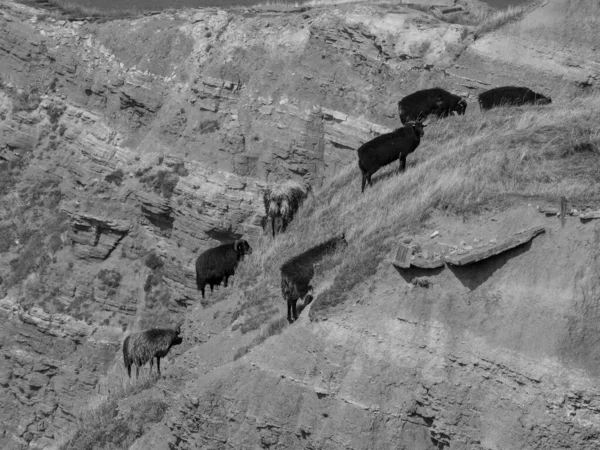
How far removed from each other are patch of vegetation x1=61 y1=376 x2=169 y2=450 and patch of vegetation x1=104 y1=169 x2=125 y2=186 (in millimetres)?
14672

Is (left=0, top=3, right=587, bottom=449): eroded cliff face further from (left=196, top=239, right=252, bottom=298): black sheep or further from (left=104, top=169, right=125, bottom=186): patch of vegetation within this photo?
(left=196, top=239, right=252, bottom=298): black sheep

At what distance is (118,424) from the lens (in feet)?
85.6

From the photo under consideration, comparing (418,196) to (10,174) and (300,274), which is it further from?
(10,174)

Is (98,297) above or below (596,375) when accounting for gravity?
below

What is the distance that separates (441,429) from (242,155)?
69.8ft

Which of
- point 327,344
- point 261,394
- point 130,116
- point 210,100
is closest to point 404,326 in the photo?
point 327,344

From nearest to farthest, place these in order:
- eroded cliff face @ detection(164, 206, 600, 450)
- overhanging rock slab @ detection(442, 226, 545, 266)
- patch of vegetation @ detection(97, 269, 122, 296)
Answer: eroded cliff face @ detection(164, 206, 600, 450)
overhanging rock slab @ detection(442, 226, 545, 266)
patch of vegetation @ detection(97, 269, 122, 296)

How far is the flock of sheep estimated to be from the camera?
95.7 feet

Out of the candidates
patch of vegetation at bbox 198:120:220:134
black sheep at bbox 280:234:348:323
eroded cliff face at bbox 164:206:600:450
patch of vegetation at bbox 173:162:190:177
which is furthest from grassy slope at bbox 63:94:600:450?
patch of vegetation at bbox 198:120:220:134

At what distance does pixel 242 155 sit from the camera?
39.4m

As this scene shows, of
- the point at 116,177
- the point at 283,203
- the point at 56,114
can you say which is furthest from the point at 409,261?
the point at 56,114

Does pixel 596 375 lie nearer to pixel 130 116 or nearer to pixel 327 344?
pixel 327 344

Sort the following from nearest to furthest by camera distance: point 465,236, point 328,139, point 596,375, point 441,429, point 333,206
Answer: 1. point 596,375
2. point 441,429
3. point 465,236
4. point 333,206
5. point 328,139

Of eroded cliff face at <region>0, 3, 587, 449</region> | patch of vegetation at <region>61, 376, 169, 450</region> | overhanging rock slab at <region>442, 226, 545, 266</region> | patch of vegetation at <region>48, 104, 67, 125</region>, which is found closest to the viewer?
overhanging rock slab at <region>442, 226, 545, 266</region>
